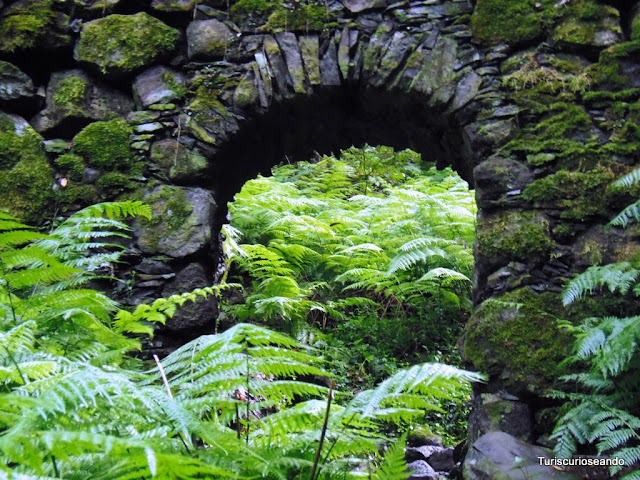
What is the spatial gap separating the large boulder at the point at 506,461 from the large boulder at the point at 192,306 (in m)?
2.16

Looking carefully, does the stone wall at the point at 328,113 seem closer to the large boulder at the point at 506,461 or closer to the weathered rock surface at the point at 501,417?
the weathered rock surface at the point at 501,417

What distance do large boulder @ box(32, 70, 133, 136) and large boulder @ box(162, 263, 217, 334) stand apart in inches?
62.2

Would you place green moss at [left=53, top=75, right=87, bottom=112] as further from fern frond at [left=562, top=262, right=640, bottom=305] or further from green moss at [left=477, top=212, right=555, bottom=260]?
fern frond at [left=562, top=262, right=640, bottom=305]

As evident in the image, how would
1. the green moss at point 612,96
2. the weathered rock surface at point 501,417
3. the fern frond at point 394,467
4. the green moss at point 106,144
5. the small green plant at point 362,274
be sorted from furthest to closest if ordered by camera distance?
the small green plant at point 362,274 → the green moss at point 106,144 → the green moss at point 612,96 → the weathered rock surface at point 501,417 → the fern frond at point 394,467

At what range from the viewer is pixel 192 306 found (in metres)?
3.97

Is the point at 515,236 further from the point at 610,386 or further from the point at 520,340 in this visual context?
the point at 610,386

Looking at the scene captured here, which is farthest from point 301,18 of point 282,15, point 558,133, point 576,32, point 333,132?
point 558,133

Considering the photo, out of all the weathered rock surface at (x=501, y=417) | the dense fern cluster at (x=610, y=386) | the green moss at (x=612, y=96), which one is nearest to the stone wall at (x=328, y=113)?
the green moss at (x=612, y=96)

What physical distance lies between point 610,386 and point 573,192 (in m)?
1.44

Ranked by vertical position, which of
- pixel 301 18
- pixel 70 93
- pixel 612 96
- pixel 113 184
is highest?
pixel 301 18

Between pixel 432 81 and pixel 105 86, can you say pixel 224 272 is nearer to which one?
pixel 105 86

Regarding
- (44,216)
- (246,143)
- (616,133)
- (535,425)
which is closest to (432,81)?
(616,133)

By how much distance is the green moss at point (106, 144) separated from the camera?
4312 millimetres

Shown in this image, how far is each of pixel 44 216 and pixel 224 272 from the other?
5.71 feet
